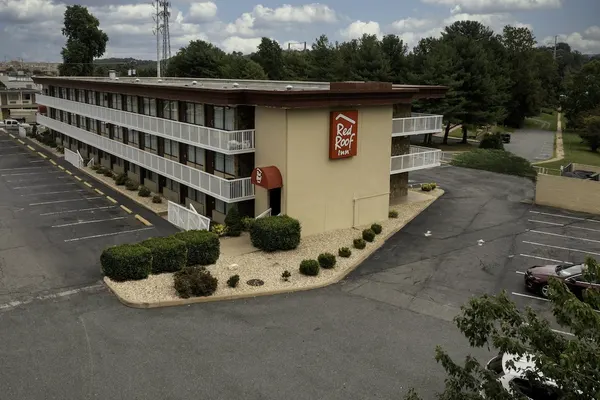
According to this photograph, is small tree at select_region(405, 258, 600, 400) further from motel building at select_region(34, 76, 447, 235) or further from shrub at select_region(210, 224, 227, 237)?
shrub at select_region(210, 224, 227, 237)

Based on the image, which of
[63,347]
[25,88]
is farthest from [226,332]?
[25,88]

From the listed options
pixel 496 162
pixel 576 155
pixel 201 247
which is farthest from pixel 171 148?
pixel 576 155

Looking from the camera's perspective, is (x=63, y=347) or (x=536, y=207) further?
(x=536, y=207)

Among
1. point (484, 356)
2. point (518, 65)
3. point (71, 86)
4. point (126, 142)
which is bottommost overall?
point (484, 356)

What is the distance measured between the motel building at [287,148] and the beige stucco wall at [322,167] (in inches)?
2.0

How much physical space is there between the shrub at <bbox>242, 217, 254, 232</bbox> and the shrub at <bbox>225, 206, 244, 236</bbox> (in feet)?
0.51

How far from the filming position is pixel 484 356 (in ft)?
53.3

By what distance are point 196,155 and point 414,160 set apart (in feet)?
45.3

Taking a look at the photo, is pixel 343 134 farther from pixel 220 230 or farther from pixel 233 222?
pixel 220 230

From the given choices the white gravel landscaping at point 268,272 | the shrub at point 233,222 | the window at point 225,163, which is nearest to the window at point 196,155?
the window at point 225,163

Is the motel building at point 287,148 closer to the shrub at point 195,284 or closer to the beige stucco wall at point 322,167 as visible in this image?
the beige stucco wall at point 322,167

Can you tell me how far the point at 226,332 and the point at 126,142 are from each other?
1093 inches

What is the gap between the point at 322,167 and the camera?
2683 centimetres

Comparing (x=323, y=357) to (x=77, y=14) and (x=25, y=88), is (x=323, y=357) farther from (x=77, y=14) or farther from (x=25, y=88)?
(x=25, y=88)
